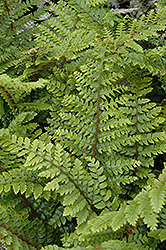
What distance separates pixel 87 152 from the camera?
1209 millimetres

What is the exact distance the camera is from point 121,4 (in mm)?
2557

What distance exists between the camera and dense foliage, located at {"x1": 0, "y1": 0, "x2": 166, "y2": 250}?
97 cm

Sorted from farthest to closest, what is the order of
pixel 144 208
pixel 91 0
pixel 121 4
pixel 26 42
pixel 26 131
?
pixel 121 4 → pixel 26 42 → pixel 91 0 → pixel 26 131 → pixel 144 208

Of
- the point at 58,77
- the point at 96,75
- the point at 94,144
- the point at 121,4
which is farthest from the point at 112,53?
the point at 121,4

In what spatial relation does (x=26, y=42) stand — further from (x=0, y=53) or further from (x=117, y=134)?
(x=117, y=134)

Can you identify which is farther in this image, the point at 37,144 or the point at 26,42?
the point at 26,42

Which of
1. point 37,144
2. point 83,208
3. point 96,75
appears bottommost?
point 83,208

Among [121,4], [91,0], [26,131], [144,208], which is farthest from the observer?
[121,4]

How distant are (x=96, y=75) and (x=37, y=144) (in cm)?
46

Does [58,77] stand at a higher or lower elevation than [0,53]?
lower

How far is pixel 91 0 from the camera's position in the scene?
145 cm

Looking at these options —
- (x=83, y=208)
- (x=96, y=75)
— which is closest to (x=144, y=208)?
(x=83, y=208)

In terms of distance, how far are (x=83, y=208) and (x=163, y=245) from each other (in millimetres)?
444

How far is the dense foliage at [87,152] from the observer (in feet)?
3.19
